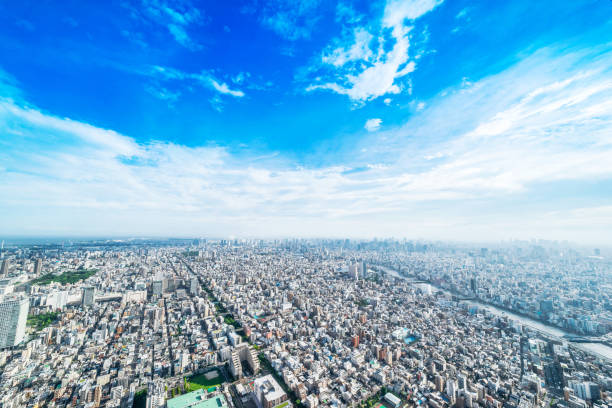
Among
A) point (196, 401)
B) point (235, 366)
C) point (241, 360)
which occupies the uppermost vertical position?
point (235, 366)

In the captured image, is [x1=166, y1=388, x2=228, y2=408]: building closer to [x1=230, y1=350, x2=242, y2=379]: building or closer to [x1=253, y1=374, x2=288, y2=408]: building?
[x1=253, y1=374, x2=288, y2=408]: building

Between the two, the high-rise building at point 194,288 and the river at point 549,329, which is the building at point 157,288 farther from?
the river at point 549,329

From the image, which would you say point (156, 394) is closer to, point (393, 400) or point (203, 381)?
point (203, 381)

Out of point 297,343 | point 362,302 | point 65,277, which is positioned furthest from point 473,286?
point 65,277

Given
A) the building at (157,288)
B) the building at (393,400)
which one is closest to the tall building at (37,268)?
the building at (157,288)

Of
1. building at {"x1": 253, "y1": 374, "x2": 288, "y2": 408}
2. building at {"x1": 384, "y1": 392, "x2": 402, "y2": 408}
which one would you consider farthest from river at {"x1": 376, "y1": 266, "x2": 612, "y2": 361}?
building at {"x1": 253, "y1": 374, "x2": 288, "y2": 408}

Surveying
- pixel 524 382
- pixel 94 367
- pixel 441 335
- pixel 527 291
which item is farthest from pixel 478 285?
pixel 94 367
